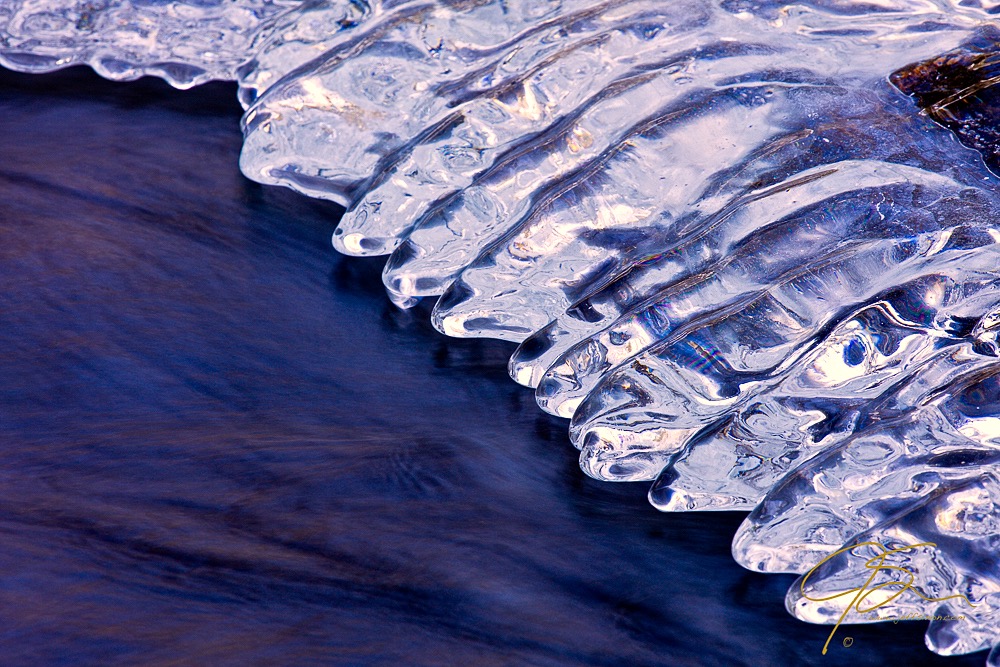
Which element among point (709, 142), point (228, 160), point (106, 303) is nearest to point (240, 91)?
point (228, 160)

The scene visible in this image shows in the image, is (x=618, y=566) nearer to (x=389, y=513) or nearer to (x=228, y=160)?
(x=389, y=513)

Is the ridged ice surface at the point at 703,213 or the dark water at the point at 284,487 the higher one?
the ridged ice surface at the point at 703,213

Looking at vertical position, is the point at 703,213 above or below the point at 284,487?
above
